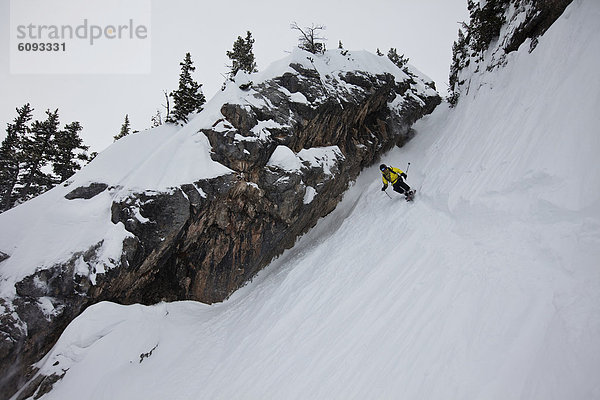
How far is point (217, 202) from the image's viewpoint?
484 inches

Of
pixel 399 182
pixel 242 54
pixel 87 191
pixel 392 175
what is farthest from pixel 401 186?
pixel 242 54

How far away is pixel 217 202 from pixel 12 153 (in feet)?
63.6

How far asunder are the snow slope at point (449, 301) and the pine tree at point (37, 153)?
56.1ft

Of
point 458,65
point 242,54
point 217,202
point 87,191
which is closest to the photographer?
point 87,191

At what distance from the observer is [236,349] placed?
8250 millimetres

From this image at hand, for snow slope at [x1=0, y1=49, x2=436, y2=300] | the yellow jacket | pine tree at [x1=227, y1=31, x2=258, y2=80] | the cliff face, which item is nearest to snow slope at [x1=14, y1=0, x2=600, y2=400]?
the cliff face

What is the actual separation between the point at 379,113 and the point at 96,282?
69.6ft

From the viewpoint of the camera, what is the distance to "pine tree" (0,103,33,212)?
59.3 feet

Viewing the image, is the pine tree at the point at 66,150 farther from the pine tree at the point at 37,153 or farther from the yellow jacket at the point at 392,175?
the yellow jacket at the point at 392,175

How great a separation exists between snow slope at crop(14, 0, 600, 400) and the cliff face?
100 centimetres

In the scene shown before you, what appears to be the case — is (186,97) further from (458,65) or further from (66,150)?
(458,65)

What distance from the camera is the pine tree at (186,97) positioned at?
1838 cm

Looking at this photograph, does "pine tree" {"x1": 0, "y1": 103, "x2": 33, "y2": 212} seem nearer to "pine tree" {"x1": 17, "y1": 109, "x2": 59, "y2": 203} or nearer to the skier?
"pine tree" {"x1": 17, "y1": 109, "x2": 59, "y2": 203}

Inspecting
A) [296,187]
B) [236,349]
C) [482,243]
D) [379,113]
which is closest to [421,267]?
[482,243]
